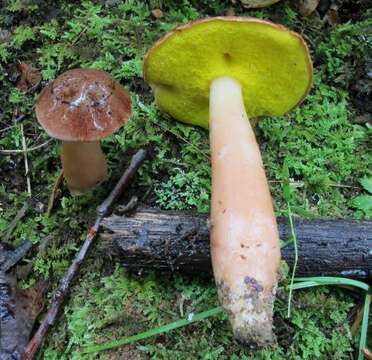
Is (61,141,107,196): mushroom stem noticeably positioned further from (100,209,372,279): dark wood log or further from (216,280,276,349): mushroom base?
(216,280,276,349): mushroom base

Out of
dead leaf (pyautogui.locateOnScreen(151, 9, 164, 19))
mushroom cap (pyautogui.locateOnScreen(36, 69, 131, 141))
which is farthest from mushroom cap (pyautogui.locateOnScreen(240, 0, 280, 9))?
mushroom cap (pyautogui.locateOnScreen(36, 69, 131, 141))

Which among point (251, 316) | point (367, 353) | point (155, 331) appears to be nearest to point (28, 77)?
point (155, 331)

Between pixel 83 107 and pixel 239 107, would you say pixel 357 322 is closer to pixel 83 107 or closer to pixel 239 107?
pixel 239 107

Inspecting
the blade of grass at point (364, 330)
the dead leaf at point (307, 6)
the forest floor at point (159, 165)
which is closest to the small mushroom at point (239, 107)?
the forest floor at point (159, 165)

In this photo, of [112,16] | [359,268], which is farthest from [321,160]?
[112,16]

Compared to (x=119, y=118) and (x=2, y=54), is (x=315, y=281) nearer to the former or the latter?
(x=119, y=118)

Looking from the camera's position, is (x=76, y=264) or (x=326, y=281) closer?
(x=326, y=281)
